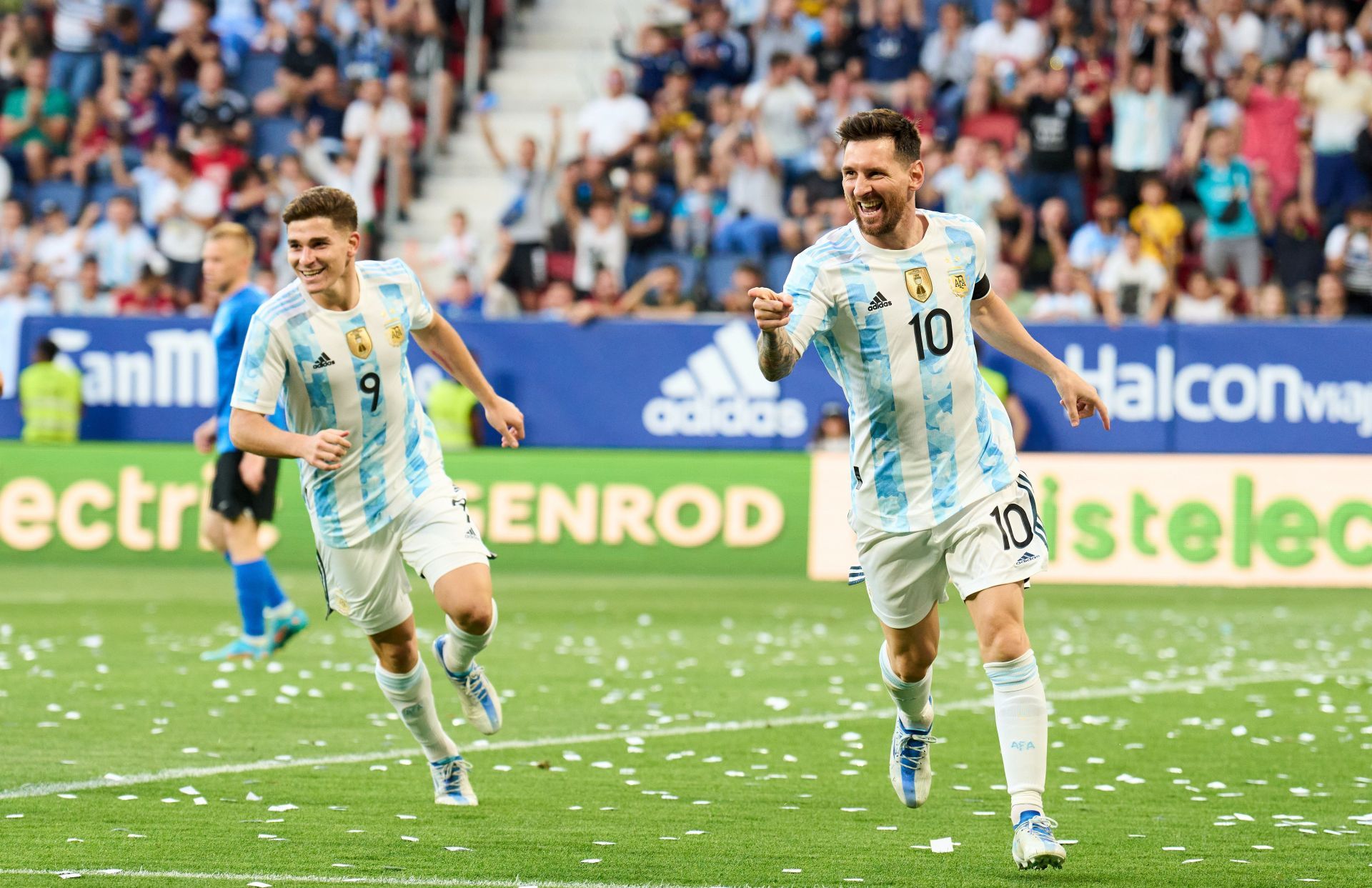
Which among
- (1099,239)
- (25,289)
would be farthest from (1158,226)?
(25,289)

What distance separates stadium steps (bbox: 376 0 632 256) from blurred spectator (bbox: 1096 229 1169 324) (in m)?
6.84

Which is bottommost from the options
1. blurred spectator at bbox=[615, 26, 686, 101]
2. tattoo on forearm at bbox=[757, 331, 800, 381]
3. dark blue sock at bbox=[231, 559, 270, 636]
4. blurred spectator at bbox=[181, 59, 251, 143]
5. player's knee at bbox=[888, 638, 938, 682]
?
dark blue sock at bbox=[231, 559, 270, 636]

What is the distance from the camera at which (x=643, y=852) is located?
6.02 meters

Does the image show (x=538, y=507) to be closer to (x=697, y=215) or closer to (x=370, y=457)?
(x=697, y=215)

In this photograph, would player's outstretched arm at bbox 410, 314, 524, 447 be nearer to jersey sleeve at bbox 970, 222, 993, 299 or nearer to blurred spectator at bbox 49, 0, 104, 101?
jersey sleeve at bbox 970, 222, 993, 299

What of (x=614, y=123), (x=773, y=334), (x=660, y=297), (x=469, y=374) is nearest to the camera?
(x=773, y=334)

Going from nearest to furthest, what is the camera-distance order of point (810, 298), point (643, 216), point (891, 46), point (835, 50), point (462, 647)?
1. point (810, 298)
2. point (462, 647)
3. point (643, 216)
4. point (891, 46)
5. point (835, 50)

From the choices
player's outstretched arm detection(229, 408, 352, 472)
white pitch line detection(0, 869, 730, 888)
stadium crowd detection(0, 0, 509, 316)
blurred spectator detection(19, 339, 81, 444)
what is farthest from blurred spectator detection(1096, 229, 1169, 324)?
white pitch line detection(0, 869, 730, 888)

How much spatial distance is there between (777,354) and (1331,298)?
13.1 m

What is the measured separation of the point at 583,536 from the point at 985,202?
526 cm

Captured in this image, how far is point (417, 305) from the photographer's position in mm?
7039

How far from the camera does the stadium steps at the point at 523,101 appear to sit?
2238 cm

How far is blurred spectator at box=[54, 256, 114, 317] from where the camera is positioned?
2014 cm

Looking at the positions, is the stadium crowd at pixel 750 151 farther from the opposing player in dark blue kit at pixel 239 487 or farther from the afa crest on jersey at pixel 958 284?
the afa crest on jersey at pixel 958 284
